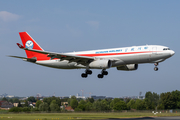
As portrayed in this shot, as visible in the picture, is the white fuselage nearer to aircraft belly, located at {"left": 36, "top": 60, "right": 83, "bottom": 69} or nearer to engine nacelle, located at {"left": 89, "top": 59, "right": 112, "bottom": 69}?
engine nacelle, located at {"left": 89, "top": 59, "right": 112, "bottom": 69}

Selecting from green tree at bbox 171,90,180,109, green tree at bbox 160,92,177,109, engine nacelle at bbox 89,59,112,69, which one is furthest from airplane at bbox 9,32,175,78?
green tree at bbox 171,90,180,109

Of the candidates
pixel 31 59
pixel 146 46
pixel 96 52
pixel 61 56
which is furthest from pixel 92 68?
Answer: pixel 31 59

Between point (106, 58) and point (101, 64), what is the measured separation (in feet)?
5.81

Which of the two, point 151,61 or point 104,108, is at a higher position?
point 151,61

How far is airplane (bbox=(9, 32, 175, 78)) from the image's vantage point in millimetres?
45934

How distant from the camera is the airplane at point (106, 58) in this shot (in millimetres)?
45934

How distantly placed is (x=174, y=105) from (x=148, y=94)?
47.6 m

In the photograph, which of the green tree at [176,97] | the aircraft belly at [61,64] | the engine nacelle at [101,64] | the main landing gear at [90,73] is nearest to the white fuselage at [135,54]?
the engine nacelle at [101,64]

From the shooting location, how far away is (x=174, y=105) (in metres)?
152

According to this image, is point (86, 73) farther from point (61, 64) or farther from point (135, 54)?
point (135, 54)

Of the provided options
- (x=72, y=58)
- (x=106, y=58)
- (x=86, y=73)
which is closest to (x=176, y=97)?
(x=86, y=73)

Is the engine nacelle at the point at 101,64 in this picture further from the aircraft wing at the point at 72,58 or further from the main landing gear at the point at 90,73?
the main landing gear at the point at 90,73

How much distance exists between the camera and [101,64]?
48.4 m

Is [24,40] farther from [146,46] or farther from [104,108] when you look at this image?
[104,108]
